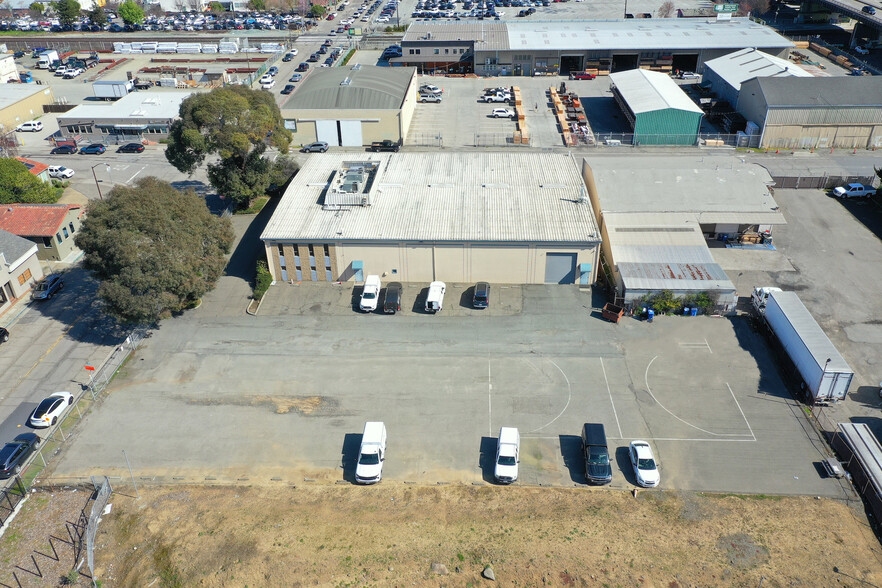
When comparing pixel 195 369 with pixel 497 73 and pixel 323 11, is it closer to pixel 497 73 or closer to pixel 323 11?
pixel 497 73

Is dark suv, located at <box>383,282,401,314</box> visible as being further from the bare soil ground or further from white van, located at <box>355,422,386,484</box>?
the bare soil ground

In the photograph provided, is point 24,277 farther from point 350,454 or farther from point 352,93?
point 352,93

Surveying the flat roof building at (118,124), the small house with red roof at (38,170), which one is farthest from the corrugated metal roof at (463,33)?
the small house with red roof at (38,170)

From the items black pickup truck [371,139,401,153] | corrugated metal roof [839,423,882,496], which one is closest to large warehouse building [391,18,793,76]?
black pickup truck [371,139,401,153]

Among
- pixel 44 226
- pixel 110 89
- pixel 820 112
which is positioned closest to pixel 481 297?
pixel 44 226

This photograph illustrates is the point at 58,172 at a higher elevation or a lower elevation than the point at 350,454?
higher

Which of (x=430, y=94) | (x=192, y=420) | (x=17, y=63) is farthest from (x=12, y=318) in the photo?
(x=17, y=63)

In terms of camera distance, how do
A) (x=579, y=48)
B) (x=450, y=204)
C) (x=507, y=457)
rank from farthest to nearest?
1. (x=579, y=48)
2. (x=450, y=204)
3. (x=507, y=457)
